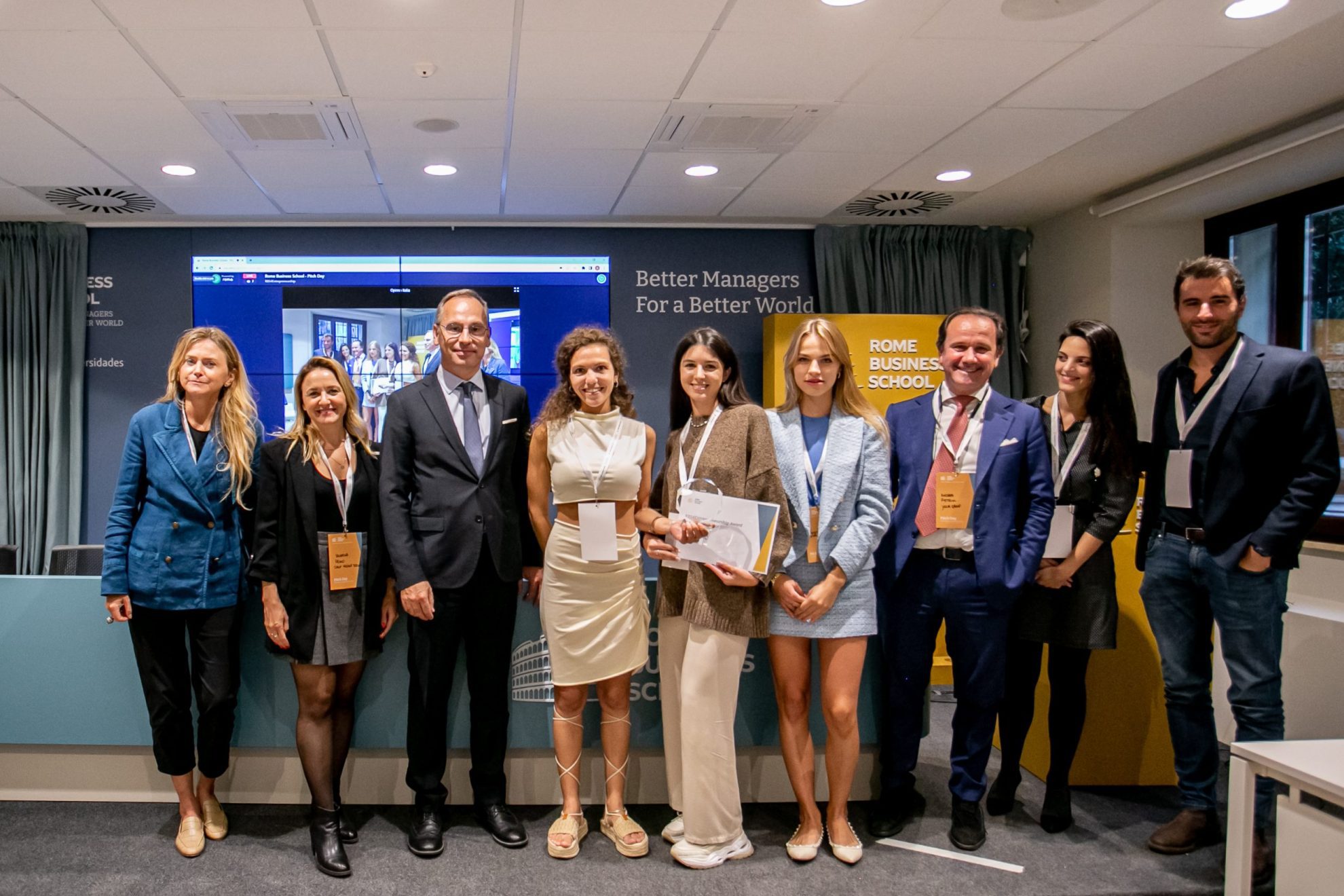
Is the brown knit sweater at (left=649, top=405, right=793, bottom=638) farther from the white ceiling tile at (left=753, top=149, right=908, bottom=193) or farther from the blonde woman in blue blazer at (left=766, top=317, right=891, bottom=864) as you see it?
the white ceiling tile at (left=753, top=149, right=908, bottom=193)

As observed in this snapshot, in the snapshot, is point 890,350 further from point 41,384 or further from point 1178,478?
point 41,384

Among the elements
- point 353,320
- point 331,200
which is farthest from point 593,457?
point 353,320

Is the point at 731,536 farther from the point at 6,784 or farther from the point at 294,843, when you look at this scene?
the point at 6,784

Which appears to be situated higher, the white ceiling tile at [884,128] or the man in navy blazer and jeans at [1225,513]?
the white ceiling tile at [884,128]

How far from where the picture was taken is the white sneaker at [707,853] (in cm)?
256

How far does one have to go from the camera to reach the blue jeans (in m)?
2.55

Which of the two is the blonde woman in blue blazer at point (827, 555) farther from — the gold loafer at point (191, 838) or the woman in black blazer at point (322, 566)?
the gold loafer at point (191, 838)

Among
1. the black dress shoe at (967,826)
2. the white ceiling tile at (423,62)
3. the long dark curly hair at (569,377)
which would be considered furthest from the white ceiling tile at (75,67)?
the black dress shoe at (967,826)

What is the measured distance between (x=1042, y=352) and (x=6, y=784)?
226 inches

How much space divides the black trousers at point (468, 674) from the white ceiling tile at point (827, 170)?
8.62 feet

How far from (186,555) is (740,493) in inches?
64.5

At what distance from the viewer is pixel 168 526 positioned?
2.60 metres

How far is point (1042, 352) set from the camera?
575cm

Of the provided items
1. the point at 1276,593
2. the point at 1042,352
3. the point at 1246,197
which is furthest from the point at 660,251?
the point at 1276,593
